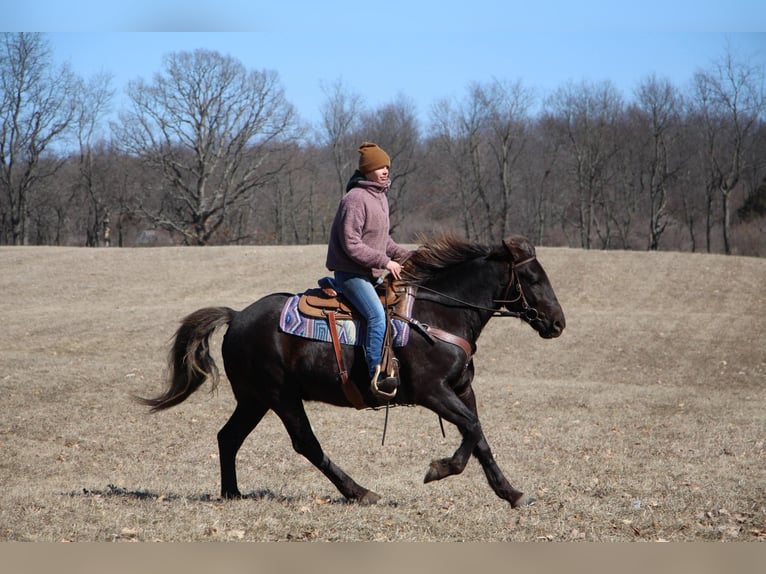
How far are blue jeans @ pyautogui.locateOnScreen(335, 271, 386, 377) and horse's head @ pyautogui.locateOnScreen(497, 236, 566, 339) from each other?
1226 millimetres

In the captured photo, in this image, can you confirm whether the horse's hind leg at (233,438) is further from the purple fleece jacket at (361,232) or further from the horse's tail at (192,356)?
the purple fleece jacket at (361,232)

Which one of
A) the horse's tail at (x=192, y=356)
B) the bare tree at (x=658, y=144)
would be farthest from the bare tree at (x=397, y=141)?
the horse's tail at (x=192, y=356)

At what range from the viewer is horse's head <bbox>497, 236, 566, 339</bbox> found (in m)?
7.78

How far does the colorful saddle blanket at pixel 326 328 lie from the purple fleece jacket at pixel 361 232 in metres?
0.51

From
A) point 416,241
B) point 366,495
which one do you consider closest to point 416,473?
point 366,495

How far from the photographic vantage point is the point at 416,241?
827 centimetres

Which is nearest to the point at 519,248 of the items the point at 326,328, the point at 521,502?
the point at 326,328

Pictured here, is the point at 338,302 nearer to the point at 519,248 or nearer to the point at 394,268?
the point at 394,268

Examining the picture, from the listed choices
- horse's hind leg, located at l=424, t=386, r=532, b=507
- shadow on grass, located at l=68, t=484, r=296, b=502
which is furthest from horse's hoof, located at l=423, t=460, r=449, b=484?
shadow on grass, located at l=68, t=484, r=296, b=502

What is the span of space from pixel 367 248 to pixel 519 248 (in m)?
1.51

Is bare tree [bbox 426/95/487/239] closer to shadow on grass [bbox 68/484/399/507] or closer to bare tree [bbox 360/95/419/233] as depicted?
bare tree [bbox 360/95/419/233]

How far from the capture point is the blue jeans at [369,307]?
24.2 feet

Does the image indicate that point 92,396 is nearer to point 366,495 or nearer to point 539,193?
point 366,495

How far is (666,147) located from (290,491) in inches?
2459
